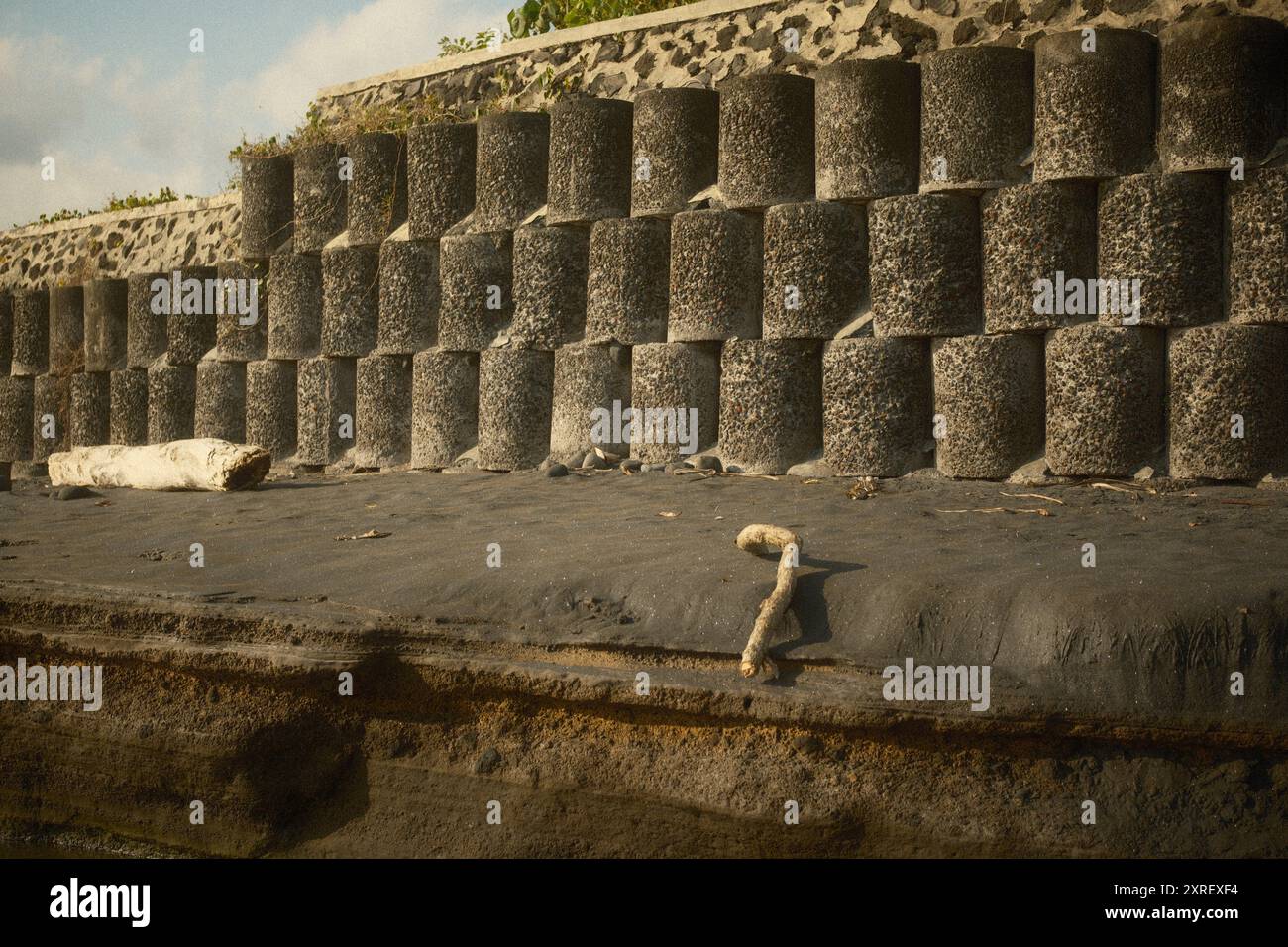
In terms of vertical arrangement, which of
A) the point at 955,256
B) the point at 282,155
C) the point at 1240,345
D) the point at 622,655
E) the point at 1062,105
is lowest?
the point at 622,655

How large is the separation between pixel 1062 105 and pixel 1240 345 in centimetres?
146

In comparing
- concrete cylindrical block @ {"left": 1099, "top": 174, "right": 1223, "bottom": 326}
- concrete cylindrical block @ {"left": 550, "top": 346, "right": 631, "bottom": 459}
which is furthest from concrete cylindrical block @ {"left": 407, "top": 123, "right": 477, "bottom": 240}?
concrete cylindrical block @ {"left": 1099, "top": 174, "right": 1223, "bottom": 326}

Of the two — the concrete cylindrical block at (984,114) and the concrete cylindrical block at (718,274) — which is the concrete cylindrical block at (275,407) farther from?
the concrete cylindrical block at (984,114)

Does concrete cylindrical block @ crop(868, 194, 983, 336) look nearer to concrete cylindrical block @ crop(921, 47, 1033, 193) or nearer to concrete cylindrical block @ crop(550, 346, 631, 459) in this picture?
concrete cylindrical block @ crop(921, 47, 1033, 193)

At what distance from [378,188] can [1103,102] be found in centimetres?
490

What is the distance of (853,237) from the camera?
7.07 m

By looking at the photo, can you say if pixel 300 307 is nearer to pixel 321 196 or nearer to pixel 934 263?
pixel 321 196

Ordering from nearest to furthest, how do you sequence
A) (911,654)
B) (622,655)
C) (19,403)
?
(911,654)
(622,655)
(19,403)

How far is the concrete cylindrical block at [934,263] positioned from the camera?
6711 mm

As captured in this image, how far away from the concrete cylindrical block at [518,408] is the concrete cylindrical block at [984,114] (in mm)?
2794

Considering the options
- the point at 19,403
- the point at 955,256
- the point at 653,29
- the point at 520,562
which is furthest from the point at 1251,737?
the point at 19,403

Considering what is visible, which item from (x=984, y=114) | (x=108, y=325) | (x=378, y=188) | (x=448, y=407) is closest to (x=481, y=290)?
(x=448, y=407)

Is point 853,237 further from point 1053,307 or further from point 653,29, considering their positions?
point 653,29

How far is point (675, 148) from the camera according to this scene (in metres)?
7.59
